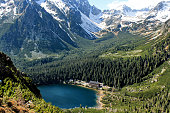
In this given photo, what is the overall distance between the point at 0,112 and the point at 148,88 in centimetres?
13251

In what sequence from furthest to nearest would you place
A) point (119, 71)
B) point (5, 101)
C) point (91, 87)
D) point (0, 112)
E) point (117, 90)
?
point (119, 71), point (91, 87), point (117, 90), point (5, 101), point (0, 112)

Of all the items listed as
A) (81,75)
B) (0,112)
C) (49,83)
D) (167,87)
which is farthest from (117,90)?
(0,112)

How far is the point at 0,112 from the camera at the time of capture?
17188mm

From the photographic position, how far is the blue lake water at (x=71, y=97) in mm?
117662

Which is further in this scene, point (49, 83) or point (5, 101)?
point (49, 83)

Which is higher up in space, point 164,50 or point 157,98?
point 164,50

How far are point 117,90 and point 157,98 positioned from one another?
146ft

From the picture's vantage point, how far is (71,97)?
13275 cm

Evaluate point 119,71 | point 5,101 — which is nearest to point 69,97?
point 119,71

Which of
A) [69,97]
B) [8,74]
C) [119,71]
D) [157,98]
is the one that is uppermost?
[8,74]

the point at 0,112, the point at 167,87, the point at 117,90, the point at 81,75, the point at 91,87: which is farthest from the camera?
the point at 81,75

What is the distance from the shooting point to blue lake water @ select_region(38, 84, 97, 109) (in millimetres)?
117662

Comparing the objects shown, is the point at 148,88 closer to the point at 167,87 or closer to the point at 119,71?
the point at 167,87

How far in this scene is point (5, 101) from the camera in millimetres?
20969
